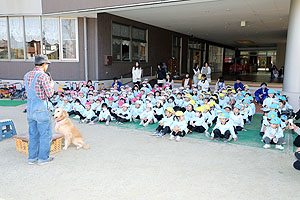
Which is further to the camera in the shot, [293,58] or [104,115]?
[293,58]

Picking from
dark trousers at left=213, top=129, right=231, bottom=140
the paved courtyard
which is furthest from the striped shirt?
dark trousers at left=213, top=129, right=231, bottom=140

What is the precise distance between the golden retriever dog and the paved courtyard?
0.65 feet

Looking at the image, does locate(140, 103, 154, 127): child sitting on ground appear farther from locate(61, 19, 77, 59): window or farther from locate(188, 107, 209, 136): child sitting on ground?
locate(61, 19, 77, 59): window

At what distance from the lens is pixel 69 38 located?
42.2 feet

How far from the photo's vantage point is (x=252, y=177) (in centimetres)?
395

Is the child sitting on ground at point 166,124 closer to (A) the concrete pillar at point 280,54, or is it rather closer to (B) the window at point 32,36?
(B) the window at point 32,36

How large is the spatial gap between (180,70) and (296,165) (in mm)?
17972

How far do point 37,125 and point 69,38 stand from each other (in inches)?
382

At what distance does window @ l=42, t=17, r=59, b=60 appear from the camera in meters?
12.8

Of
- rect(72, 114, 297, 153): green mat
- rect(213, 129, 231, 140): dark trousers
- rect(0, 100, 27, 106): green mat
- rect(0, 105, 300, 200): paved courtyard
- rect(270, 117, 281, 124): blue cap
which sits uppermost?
rect(270, 117, 281, 124): blue cap

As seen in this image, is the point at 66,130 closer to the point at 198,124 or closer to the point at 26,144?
the point at 26,144

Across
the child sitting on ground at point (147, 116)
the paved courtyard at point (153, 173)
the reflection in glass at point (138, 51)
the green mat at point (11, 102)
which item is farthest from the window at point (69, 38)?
the paved courtyard at point (153, 173)

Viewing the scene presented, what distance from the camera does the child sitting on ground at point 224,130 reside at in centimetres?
579

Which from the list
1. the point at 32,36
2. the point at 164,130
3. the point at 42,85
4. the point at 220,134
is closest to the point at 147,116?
the point at 164,130
